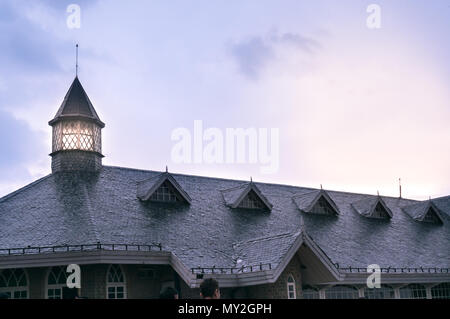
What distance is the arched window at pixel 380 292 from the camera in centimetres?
2691

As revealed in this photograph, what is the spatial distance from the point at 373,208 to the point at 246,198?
9406 millimetres

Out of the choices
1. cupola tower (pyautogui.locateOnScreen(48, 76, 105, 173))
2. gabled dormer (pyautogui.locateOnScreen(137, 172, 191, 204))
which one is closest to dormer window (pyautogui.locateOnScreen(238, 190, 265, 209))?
gabled dormer (pyautogui.locateOnScreen(137, 172, 191, 204))

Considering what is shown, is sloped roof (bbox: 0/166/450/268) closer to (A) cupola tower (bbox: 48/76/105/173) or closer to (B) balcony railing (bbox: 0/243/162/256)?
(B) balcony railing (bbox: 0/243/162/256)

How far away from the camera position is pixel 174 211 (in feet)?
87.9

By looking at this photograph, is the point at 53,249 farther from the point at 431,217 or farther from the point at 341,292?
the point at 431,217

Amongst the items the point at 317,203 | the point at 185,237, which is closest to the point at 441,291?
the point at 317,203

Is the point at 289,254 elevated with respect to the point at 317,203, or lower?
lower

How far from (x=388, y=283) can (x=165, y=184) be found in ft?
38.2

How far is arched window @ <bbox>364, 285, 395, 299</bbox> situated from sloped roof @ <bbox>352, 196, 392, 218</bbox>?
7.61 meters

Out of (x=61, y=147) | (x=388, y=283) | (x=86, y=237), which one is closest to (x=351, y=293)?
(x=388, y=283)

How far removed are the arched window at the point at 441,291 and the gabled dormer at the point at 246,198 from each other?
9658 millimetres

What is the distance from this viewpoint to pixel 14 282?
2120cm

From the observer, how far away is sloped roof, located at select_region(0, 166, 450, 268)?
2242cm
